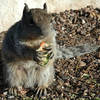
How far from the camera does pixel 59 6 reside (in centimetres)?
735

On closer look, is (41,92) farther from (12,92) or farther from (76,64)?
(76,64)

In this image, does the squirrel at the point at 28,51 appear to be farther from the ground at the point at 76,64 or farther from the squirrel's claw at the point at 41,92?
the ground at the point at 76,64

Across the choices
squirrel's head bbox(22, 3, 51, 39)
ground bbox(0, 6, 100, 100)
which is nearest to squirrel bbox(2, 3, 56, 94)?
squirrel's head bbox(22, 3, 51, 39)

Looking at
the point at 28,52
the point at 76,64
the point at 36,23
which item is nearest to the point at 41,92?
the point at 28,52

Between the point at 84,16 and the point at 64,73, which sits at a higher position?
the point at 84,16

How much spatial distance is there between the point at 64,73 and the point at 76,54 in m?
0.47

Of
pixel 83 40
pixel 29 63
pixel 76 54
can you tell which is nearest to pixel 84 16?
pixel 83 40

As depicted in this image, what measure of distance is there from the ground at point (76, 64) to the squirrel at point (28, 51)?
0.64 ft

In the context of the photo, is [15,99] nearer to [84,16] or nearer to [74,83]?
[74,83]

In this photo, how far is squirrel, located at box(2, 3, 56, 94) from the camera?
466cm

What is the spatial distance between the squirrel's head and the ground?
1030 mm

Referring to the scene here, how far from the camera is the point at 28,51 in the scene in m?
5.00

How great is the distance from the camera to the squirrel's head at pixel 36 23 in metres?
4.57

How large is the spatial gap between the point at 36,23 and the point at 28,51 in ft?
1.92
